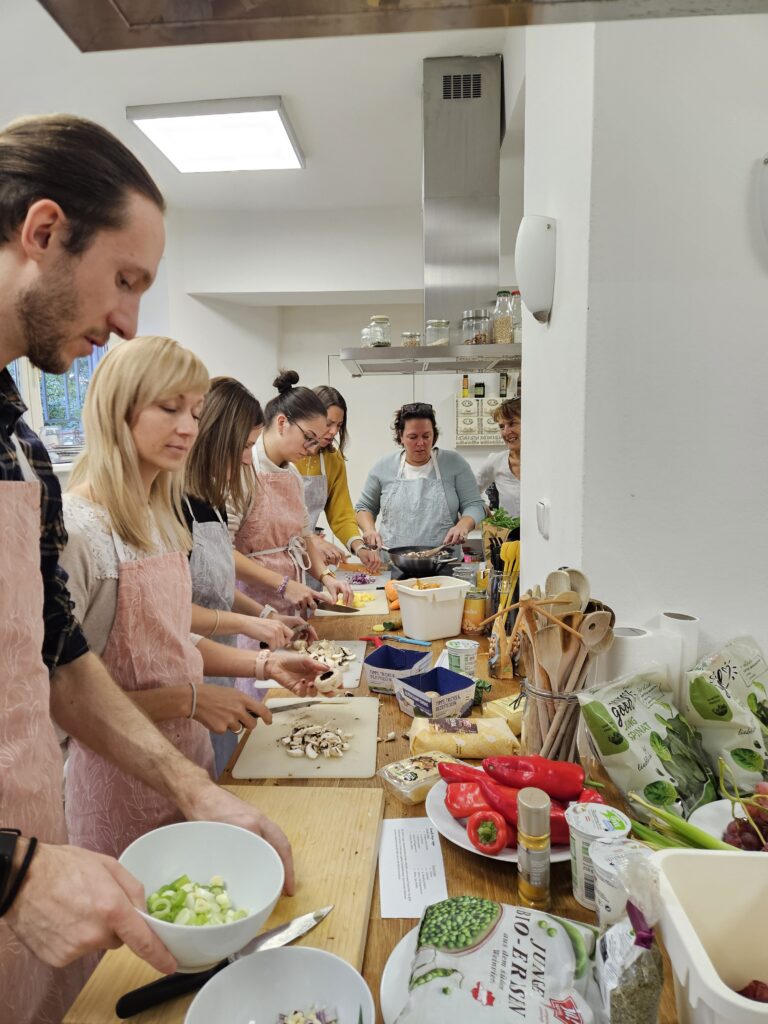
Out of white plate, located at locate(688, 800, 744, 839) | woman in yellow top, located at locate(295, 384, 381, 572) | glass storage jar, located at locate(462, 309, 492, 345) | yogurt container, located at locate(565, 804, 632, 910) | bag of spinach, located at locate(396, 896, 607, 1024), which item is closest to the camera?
bag of spinach, located at locate(396, 896, 607, 1024)

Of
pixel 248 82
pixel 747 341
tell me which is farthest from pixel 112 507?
pixel 248 82

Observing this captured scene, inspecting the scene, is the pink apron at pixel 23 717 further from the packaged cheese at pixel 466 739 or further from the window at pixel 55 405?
the window at pixel 55 405

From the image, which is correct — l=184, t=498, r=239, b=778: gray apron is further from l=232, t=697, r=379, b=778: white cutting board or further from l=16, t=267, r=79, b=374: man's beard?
l=16, t=267, r=79, b=374: man's beard

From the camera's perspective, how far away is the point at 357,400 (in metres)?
5.82

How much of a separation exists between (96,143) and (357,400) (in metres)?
4.99

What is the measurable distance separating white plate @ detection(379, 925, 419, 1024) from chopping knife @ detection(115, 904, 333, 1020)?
0.13m

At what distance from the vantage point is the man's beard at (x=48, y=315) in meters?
0.82

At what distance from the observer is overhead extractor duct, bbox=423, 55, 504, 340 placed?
10.0 ft

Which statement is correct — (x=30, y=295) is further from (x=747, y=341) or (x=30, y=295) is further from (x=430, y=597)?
(x=430, y=597)

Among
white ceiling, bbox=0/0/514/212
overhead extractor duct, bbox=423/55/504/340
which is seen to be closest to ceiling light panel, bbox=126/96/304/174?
white ceiling, bbox=0/0/514/212

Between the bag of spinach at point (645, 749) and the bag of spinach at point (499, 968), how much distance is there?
0.99 ft

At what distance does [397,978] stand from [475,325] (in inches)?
104

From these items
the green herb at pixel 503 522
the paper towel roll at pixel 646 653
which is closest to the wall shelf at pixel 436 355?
the green herb at pixel 503 522

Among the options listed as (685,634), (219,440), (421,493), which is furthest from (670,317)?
(421,493)
